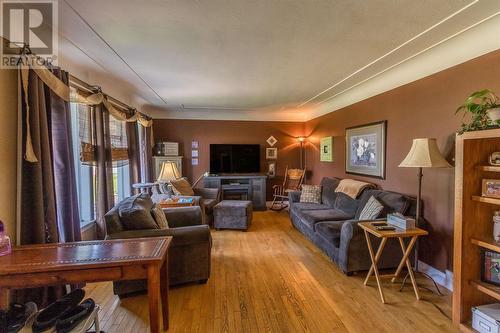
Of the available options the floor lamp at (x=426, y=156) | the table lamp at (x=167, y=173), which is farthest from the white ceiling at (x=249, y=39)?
the table lamp at (x=167, y=173)

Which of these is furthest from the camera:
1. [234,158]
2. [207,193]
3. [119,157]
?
[234,158]

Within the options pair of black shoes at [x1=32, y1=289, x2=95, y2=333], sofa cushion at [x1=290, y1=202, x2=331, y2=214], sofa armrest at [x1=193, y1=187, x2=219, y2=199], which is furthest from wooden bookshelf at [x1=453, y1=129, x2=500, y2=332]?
sofa armrest at [x1=193, y1=187, x2=219, y2=199]

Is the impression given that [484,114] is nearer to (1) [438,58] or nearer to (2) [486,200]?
(2) [486,200]

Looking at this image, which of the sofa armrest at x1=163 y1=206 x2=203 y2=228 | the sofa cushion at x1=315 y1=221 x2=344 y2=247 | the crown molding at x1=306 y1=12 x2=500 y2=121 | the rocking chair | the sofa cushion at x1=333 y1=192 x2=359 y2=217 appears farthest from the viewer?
the rocking chair

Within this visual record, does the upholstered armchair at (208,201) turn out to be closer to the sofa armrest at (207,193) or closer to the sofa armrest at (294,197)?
the sofa armrest at (207,193)

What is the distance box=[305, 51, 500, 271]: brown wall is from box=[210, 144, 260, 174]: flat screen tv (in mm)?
3173

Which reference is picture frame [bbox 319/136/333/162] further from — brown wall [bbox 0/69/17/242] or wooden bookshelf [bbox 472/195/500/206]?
brown wall [bbox 0/69/17/242]

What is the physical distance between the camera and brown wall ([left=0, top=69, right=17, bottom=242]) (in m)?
1.99

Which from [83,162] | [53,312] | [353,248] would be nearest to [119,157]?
[83,162]

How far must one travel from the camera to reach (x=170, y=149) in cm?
632

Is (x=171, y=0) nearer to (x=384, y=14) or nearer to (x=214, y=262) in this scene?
(x=384, y=14)

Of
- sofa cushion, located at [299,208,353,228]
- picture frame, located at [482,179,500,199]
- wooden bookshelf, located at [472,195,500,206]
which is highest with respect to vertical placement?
picture frame, located at [482,179,500,199]

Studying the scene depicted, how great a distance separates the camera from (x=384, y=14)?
2.04 metres

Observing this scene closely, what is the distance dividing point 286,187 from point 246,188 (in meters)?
1.13
